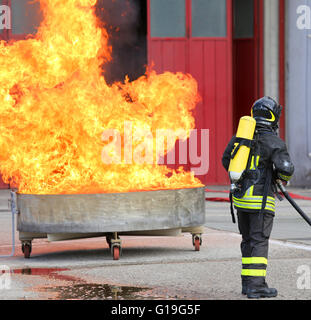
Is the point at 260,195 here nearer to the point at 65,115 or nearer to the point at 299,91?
the point at 65,115

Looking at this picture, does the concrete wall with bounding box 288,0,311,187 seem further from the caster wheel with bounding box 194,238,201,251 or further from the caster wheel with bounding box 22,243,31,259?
the caster wheel with bounding box 22,243,31,259

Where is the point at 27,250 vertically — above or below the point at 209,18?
below

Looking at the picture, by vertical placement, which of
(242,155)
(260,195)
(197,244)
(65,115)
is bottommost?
(197,244)

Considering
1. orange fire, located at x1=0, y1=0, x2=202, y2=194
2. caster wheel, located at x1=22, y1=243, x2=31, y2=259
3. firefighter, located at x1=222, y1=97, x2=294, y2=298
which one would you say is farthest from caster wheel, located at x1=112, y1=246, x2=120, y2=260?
firefighter, located at x1=222, y1=97, x2=294, y2=298

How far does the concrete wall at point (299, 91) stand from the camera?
21.7 m

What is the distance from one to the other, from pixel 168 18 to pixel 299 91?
13.7 feet

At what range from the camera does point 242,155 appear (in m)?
6.64

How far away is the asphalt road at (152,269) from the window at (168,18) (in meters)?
11.5

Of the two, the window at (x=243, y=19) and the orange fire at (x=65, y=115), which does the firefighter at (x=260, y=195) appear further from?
the window at (x=243, y=19)

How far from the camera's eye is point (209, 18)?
21984mm

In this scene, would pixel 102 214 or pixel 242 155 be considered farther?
pixel 102 214

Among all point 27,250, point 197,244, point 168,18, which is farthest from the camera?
point 168,18

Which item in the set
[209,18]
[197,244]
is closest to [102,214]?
[197,244]

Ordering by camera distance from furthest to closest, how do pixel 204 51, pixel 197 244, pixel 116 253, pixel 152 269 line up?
pixel 204 51, pixel 197 244, pixel 116 253, pixel 152 269
